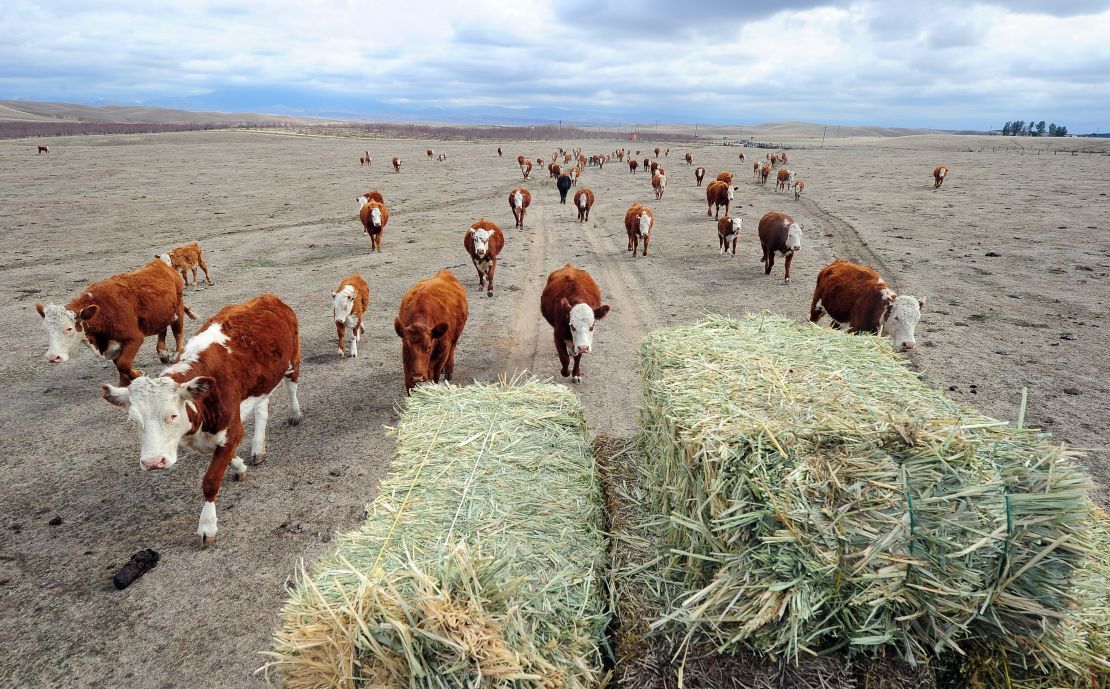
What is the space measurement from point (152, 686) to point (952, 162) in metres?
54.0

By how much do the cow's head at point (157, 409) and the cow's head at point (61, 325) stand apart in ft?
11.7

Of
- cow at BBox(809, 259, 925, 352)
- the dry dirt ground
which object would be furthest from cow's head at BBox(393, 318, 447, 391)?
cow at BBox(809, 259, 925, 352)

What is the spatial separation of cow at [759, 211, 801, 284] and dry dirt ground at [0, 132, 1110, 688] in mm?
520

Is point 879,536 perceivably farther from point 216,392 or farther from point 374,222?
point 374,222

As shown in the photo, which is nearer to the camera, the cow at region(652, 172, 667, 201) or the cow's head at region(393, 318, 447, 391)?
the cow's head at region(393, 318, 447, 391)

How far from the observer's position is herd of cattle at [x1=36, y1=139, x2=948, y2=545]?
4.41 m

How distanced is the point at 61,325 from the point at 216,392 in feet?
12.5

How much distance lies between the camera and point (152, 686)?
356 centimetres

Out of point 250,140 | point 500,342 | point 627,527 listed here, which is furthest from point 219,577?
point 250,140

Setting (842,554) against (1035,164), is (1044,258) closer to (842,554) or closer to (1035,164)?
(842,554)

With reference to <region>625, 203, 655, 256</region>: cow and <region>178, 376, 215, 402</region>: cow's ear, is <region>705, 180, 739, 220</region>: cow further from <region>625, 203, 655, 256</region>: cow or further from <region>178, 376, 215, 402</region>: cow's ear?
<region>178, 376, 215, 402</region>: cow's ear

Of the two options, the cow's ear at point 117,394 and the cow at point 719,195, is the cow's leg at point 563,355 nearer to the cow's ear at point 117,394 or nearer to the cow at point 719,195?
the cow's ear at point 117,394

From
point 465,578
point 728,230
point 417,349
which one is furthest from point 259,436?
point 728,230

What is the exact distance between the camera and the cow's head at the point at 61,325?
6.73 metres
